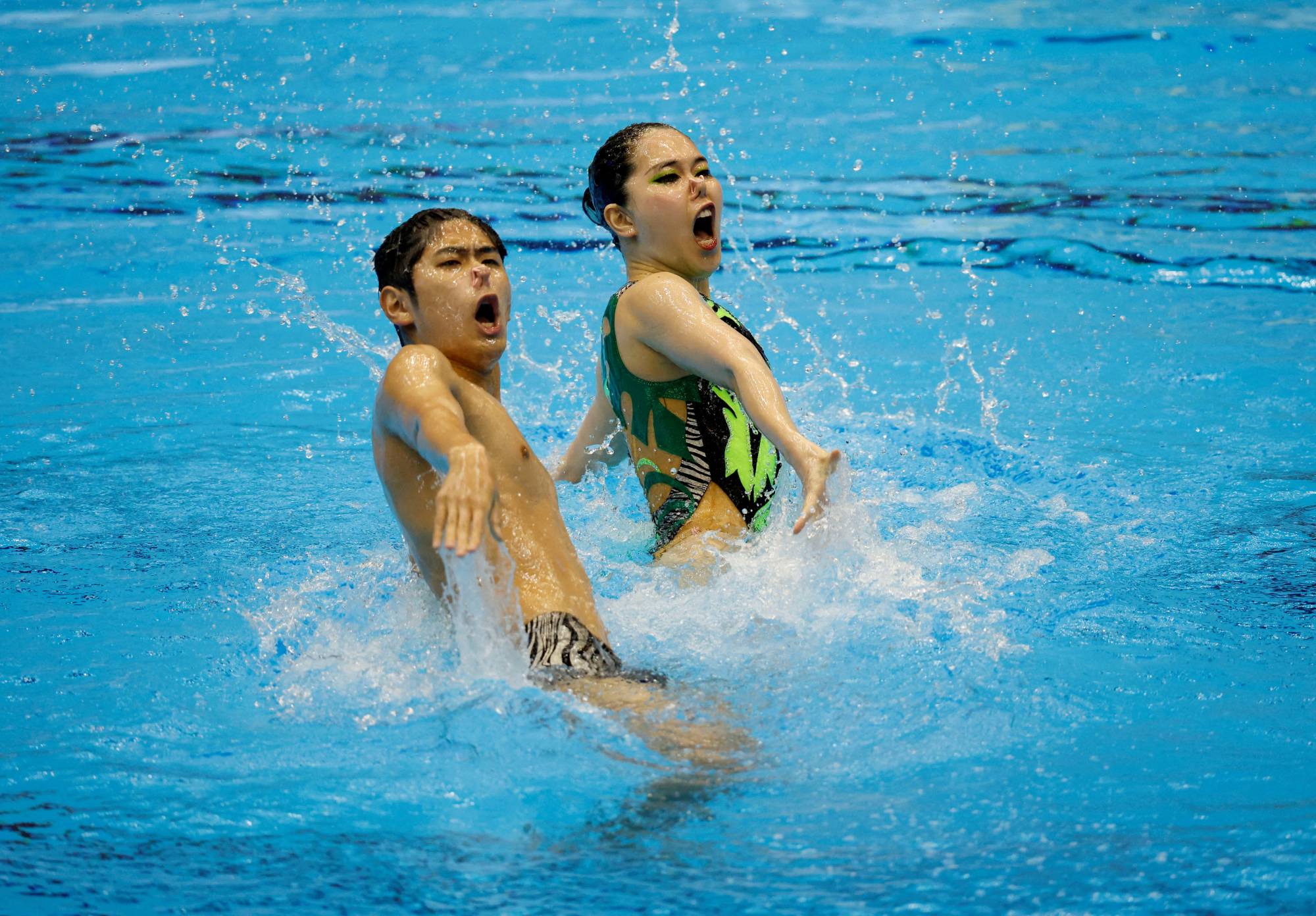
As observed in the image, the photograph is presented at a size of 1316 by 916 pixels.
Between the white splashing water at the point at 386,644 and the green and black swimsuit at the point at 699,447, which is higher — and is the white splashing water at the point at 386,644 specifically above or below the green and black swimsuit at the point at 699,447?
below

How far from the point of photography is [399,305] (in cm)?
300

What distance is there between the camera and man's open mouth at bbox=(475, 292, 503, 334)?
292cm

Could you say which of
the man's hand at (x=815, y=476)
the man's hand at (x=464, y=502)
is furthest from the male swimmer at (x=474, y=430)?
the man's hand at (x=815, y=476)

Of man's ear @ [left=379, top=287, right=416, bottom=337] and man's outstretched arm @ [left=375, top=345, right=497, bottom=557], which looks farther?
man's ear @ [left=379, top=287, right=416, bottom=337]

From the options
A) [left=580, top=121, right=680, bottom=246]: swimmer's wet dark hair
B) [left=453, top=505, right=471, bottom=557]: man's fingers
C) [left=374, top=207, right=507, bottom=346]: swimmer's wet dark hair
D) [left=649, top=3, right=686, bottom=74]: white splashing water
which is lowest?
[left=453, top=505, right=471, bottom=557]: man's fingers

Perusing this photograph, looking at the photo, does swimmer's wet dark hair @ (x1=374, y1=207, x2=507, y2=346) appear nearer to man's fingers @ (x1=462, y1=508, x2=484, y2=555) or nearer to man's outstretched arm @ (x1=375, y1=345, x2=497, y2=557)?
man's outstretched arm @ (x1=375, y1=345, x2=497, y2=557)

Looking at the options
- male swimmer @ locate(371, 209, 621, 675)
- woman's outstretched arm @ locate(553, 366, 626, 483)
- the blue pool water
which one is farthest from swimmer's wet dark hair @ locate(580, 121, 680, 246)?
the blue pool water

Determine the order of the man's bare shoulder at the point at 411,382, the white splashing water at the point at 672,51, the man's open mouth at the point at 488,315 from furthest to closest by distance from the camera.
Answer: the white splashing water at the point at 672,51 → the man's open mouth at the point at 488,315 → the man's bare shoulder at the point at 411,382

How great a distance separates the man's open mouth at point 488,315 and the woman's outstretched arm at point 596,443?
972mm

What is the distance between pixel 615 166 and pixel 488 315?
0.85 meters

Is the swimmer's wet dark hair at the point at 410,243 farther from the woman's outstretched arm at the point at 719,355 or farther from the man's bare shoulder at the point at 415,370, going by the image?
the woman's outstretched arm at the point at 719,355

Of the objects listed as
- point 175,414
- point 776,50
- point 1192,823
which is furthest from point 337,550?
point 776,50

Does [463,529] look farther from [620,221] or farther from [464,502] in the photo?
[620,221]

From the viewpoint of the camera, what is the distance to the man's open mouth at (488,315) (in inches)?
115
